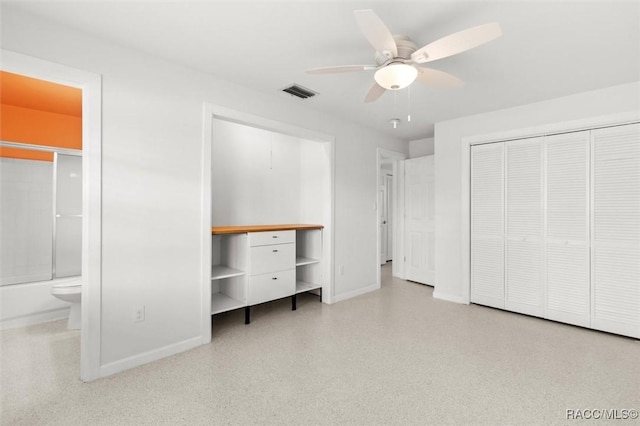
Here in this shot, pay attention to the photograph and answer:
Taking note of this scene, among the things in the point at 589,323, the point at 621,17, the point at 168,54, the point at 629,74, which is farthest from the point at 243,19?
the point at 589,323

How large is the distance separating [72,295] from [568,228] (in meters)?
Result: 5.13

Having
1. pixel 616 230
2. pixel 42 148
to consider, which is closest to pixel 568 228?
pixel 616 230

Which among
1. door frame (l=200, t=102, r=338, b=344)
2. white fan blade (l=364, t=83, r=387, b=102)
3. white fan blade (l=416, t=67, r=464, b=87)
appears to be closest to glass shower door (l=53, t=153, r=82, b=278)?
door frame (l=200, t=102, r=338, b=344)

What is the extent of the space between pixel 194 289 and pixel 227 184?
4.89ft

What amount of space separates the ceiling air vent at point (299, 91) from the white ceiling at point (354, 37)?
12 cm

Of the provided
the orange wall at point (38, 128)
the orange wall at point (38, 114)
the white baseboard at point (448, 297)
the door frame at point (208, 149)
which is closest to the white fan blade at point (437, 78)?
the door frame at point (208, 149)

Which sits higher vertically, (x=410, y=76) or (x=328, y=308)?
(x=410, y=76)

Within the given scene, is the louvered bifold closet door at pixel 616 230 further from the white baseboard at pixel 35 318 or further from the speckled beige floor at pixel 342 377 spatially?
the white baseboard at pixel 35 318

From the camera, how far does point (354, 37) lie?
6.96ft

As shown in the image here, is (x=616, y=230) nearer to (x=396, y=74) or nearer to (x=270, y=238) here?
(x=396, y=74)

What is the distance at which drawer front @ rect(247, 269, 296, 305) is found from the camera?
323 cm

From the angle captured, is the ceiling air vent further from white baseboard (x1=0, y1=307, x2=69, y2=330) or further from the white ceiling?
white baseboard (x1=0, y1=307, x2=69, y2=330)

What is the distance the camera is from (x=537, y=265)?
3.47 meters

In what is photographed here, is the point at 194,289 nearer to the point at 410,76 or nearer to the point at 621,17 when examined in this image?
the point at 410,76
